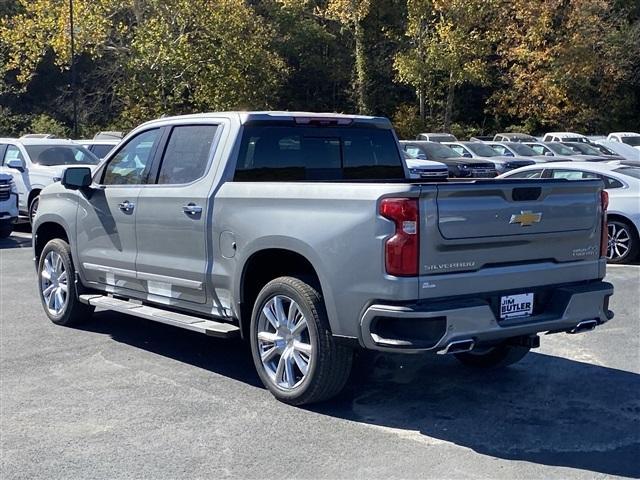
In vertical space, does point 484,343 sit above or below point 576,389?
above

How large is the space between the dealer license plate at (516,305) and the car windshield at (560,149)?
22700mm

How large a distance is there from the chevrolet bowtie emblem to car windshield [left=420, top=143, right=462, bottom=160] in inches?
741

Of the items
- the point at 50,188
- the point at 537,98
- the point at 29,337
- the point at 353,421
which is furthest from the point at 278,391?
the point at 537,98

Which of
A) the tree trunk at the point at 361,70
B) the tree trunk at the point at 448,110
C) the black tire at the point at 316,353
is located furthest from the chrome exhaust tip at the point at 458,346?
the tree trunk at the point at 361,70

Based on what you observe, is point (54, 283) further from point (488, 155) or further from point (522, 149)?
point (522, 149)

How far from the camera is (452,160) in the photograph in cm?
2372

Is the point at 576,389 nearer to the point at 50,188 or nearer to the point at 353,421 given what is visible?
the point at 353,421

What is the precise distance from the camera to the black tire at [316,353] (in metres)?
5.50

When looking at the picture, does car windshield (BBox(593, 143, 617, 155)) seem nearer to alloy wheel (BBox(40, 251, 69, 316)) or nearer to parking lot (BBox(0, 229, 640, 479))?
parking lot (BBox(0, 229, 640, 479))

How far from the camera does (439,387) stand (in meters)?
6.35

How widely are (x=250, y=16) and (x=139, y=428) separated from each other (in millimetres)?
32466

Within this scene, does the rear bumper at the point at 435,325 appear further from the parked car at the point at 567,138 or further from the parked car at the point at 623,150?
the parked car at the point at 567,138

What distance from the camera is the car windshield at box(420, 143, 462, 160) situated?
79.6 ft

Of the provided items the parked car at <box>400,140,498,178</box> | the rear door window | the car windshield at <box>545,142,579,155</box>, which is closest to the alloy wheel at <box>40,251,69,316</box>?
the rear door window
